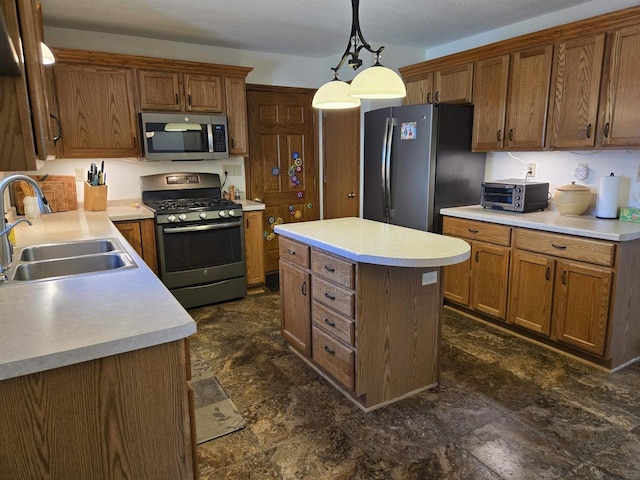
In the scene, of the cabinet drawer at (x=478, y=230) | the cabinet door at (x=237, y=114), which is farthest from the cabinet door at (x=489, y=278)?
the cabinet door at (x=237, y=114)

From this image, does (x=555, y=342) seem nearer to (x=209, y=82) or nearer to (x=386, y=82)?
(x=386, y=82)

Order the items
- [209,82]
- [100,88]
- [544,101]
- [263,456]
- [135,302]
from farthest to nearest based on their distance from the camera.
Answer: [209,82] < [100,88] < [544,101] < [263,456] < [135,302]

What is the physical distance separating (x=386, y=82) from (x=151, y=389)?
1741 millimetres

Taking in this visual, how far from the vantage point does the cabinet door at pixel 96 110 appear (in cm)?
351

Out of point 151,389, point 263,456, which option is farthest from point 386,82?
point 263,456

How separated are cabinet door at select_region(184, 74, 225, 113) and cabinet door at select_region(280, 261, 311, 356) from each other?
1.95 m

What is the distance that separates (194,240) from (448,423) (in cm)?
256

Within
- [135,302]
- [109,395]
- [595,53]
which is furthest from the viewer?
[595,53]

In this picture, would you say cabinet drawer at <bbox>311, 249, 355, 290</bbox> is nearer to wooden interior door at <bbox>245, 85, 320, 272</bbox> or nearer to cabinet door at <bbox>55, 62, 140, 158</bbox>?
cabinet door at <bbox>55, 62, 140, 158</bbox>

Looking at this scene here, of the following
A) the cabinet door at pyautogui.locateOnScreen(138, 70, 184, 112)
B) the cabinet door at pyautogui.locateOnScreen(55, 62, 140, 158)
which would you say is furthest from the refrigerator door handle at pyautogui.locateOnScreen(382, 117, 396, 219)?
the cabinet door at pyautogui.locateOnScreen(55, 62, 140, 158)

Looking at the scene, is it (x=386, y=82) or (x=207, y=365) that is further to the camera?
(x=207, y=365)

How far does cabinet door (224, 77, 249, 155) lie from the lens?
4145mm

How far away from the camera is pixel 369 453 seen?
2002 millimetres

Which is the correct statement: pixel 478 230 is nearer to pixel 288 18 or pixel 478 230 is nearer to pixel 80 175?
pixel 288 18
